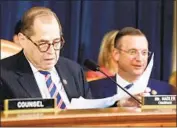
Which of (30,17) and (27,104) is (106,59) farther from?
(27,104)

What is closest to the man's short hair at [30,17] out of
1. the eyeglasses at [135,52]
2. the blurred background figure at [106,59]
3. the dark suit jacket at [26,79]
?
the dark suit jacket at [26,79]

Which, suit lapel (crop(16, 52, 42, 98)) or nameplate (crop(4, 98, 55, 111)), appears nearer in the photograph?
nameplate (crop(4, 98, 55, 111))

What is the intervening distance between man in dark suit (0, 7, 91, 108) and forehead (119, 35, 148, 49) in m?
0.30

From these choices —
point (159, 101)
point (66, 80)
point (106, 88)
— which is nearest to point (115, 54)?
point (106, 88)

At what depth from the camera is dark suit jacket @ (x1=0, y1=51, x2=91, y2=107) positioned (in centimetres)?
160

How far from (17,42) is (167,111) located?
2.51 feet

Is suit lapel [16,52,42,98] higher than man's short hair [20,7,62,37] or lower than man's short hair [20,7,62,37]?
lower

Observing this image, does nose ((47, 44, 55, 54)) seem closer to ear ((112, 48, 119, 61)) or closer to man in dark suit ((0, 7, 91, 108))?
man in dark suit ((0, 7, 91, 108))

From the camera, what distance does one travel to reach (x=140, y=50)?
1.88 meters

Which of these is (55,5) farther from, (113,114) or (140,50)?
Result: (113,114)

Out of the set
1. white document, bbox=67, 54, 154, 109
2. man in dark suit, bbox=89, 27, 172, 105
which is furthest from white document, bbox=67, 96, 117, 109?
man in dark suit, bbox=89, 27, 172, 105

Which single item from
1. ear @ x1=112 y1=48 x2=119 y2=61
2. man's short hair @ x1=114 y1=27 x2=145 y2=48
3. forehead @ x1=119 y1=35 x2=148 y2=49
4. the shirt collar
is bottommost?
the shirt collar

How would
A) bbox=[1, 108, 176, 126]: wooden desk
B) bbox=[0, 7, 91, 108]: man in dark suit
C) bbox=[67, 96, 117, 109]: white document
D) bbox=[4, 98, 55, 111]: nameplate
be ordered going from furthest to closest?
bbox=[0, 7, 91, 108]: man in dark suit → bbox=[67, 96, 117, 109]: white document → bbox=[4, 98, 55, 111]: nameplate → bbox=[1, 108, 176, 126]: wooden desk

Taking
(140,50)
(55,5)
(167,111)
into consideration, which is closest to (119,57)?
(140,50)
